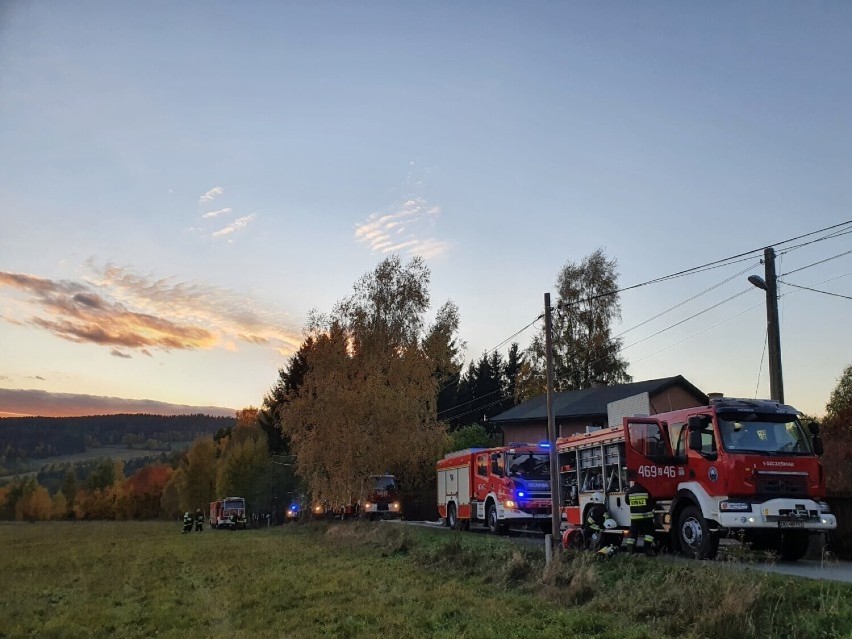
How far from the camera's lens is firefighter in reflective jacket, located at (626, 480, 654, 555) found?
1772 cm

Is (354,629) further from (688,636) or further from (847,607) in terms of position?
(847,607)

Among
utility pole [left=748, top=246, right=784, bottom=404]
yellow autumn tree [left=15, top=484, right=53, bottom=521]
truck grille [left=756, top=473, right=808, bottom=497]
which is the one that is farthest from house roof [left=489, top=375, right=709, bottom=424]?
yellow autumn tree [left=15, top=484, right=53, bottom=521]

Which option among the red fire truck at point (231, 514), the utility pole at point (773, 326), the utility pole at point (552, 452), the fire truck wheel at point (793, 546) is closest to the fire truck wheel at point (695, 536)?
the fire truck wheel at point (793, 546)

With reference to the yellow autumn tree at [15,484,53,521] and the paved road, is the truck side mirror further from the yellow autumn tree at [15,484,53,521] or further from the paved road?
the yellow autumn tree at [15,484,53,521]

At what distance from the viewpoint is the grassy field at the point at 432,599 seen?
9938 millimetres

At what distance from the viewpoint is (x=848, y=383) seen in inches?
2192

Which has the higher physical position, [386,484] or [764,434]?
[764,434]

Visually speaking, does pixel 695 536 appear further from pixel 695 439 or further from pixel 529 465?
pixel 529 465

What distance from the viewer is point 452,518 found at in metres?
34.2

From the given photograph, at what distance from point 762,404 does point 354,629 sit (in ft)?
34.1

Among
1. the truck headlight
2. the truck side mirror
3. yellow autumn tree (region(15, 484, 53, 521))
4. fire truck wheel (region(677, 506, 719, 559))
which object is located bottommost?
yellow autumn tree (region(15, 484, 53, 521))

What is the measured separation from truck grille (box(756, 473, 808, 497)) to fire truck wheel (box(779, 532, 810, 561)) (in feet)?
4.52

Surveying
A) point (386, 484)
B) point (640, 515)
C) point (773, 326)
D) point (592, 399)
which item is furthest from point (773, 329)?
point (386, 484)

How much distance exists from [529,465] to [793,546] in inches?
485
